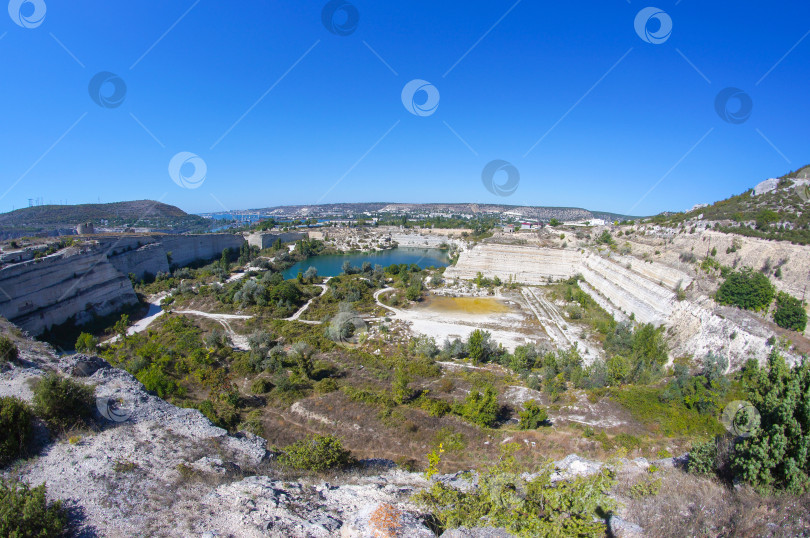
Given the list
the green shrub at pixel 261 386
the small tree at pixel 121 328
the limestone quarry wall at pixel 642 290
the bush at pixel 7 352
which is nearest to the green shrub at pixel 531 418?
the limestone quarry wall at pixel 642 290

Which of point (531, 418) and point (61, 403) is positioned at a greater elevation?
point (61, 403)

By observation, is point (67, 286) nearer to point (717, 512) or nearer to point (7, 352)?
point (7, 352)

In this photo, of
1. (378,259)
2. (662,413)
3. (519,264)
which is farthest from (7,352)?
(378,259)

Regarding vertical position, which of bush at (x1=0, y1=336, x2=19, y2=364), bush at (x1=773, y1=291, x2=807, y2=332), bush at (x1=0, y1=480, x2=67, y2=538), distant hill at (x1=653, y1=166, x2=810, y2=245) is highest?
distant hill at (x1=653, y1=166, x2=810, y2=245)

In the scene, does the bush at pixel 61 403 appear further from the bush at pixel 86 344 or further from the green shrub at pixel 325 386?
the bush at pixel 86 344

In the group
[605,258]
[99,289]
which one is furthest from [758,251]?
[99,289]

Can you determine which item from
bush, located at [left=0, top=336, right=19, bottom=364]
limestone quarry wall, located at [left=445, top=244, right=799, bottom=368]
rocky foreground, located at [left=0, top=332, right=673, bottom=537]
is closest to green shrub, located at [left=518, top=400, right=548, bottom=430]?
rocky foreground, located at [left=0, top=332, right=673, bottom=537]

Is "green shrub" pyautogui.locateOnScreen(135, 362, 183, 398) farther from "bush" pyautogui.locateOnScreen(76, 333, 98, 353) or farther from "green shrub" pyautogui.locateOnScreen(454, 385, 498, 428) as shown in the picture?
"green shrub" pyautogui.locateOnScreen(454, 385, 498, 428)

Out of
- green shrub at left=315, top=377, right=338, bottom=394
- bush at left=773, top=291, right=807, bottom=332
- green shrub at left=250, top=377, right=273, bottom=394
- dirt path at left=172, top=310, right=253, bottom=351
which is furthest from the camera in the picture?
dirt path at left=172, top=310, right=253, bottom=351
